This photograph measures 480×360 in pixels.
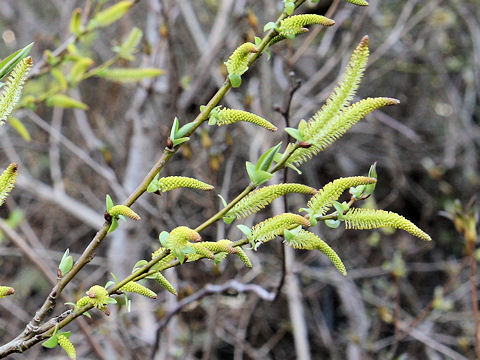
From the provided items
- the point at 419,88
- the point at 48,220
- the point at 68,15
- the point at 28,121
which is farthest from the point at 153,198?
the point at 419,88

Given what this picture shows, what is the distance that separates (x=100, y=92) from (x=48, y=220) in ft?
3.70

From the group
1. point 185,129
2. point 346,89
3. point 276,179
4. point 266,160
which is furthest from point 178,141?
point 276,179

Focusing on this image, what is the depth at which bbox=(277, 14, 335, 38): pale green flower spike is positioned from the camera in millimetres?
600

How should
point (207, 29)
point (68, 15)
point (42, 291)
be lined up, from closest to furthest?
1. point (68, 15)
2. point (42, 291)
3. point (207, 29)

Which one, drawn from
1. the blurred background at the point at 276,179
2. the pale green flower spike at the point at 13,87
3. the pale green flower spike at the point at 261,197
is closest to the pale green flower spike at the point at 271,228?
the pale green flower spike at the point at 261,197

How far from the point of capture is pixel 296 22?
604 mm

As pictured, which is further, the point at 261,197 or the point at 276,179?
the point at 276,179

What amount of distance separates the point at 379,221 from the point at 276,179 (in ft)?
6.35

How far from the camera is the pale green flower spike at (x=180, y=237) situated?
0.58 m

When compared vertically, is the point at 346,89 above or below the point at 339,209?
above

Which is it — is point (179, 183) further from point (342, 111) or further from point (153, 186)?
point (342, 111)

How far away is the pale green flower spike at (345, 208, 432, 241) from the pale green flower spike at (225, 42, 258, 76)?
0.24 m

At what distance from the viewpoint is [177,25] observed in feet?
12.4

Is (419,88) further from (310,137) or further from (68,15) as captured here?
(310,137)
